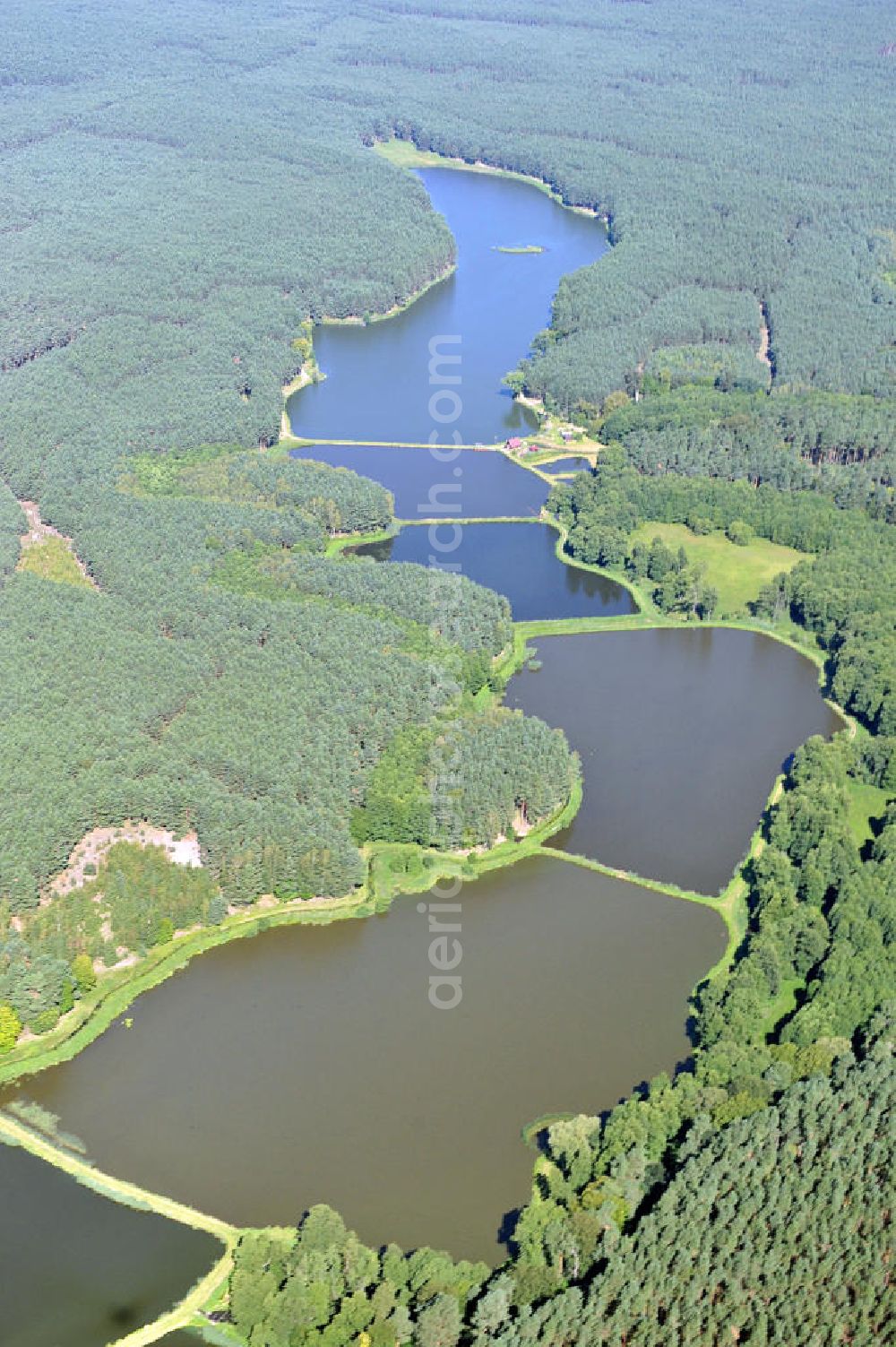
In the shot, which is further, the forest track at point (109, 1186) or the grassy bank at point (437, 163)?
the grassy bank at point (437, 163)

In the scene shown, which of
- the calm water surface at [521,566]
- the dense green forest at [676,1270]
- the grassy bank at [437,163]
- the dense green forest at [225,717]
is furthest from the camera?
the grassy bank at [437,163]

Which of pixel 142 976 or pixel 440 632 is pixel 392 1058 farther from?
pixel 440 632

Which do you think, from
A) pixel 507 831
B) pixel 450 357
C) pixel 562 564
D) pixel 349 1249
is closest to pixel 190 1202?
pixel 349 1249

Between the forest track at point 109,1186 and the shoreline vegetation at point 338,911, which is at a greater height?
the shoreline vegetation at point 338,911

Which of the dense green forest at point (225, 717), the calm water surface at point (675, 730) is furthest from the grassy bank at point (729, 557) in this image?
the dense green forest at point (225, 717)

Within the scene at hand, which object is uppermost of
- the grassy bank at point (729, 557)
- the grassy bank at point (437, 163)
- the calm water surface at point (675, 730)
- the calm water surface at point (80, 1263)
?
the grassy bank at point (437, 163)

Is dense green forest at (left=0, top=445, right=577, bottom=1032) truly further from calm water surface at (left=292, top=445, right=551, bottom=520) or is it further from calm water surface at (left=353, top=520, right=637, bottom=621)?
calm water surface at (left=292, top=445, right=551, bottom=520)

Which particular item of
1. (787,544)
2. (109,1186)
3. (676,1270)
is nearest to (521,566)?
(787,544)

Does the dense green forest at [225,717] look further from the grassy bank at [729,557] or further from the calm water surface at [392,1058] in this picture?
the grassy bank at [729,557]
